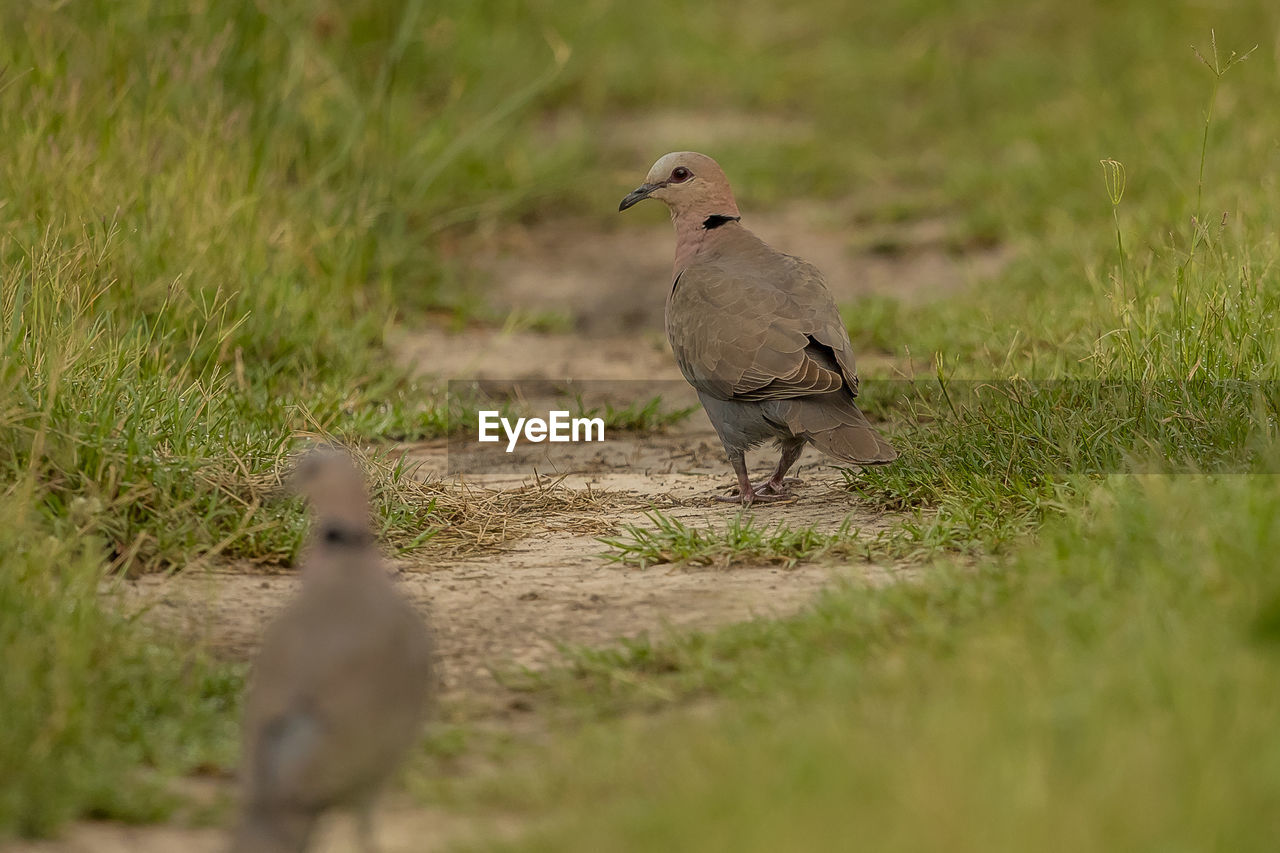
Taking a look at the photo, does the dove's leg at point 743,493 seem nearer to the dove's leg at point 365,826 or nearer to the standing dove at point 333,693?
the standing dove at point 333,693

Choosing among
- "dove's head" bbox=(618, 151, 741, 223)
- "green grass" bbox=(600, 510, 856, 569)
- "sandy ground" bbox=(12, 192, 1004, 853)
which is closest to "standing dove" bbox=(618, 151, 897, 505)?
"dove's head" bbox=(618, 151, 741, 223)

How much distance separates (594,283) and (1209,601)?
19.3ft

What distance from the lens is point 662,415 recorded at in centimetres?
637

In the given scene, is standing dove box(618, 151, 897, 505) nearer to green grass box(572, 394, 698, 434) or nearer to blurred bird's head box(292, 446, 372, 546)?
green grass box(572, 394, 698, 434)

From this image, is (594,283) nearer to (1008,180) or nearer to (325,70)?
(325,70)

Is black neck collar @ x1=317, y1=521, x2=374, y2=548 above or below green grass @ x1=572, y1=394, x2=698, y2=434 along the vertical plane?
below

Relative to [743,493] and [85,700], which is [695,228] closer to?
[743,493]

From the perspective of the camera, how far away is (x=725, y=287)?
5.33 metres

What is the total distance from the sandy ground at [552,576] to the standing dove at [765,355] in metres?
0.24

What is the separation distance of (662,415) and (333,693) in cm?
380

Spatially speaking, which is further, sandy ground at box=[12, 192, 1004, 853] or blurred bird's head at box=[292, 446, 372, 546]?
sandy ground at box=[12, 192, 1004, 853]

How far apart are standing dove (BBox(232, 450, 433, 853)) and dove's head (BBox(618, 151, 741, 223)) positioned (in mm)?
3151

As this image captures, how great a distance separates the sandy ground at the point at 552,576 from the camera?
3.47 meters

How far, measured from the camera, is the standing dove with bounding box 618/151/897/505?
4.89 metres
